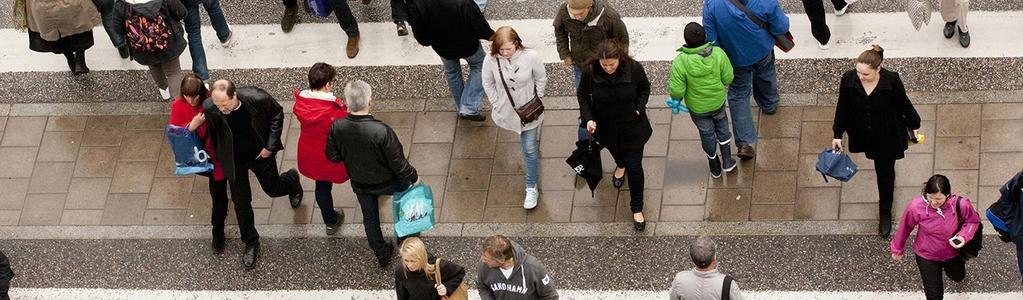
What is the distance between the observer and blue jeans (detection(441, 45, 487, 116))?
10.8m

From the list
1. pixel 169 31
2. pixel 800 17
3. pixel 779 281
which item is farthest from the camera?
pixel 800 17

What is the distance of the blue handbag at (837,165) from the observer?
919cm

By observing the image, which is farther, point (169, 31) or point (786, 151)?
point (169, 31)

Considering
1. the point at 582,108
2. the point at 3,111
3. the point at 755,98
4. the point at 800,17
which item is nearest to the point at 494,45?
the point at 582,108

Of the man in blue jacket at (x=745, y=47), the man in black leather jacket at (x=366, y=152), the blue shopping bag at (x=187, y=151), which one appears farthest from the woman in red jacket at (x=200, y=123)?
the man in blue jacket at (x=745, y=47)

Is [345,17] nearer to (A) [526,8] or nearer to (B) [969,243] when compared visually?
(A) [526,8]

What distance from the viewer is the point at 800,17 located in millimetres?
11758

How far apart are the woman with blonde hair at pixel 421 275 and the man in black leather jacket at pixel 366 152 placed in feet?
3.59

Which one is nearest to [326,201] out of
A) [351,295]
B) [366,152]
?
[351,295]

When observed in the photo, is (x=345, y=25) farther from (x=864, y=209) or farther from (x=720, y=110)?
(x=864, y=209)

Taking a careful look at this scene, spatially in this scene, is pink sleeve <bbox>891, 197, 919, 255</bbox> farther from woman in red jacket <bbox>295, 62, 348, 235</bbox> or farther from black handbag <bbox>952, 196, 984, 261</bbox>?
woman in red jacket <bbox>295, 62, 348, 235</bbox>

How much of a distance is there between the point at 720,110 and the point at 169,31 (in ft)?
14.2

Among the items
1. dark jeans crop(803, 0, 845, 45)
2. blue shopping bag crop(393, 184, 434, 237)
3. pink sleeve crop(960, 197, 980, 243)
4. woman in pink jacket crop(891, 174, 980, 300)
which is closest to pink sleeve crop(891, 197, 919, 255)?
woman in pink jacket crop(891, 174, 980, 300)

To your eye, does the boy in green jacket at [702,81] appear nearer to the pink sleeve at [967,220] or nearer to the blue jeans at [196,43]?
the pink sleeve at [967,220]
